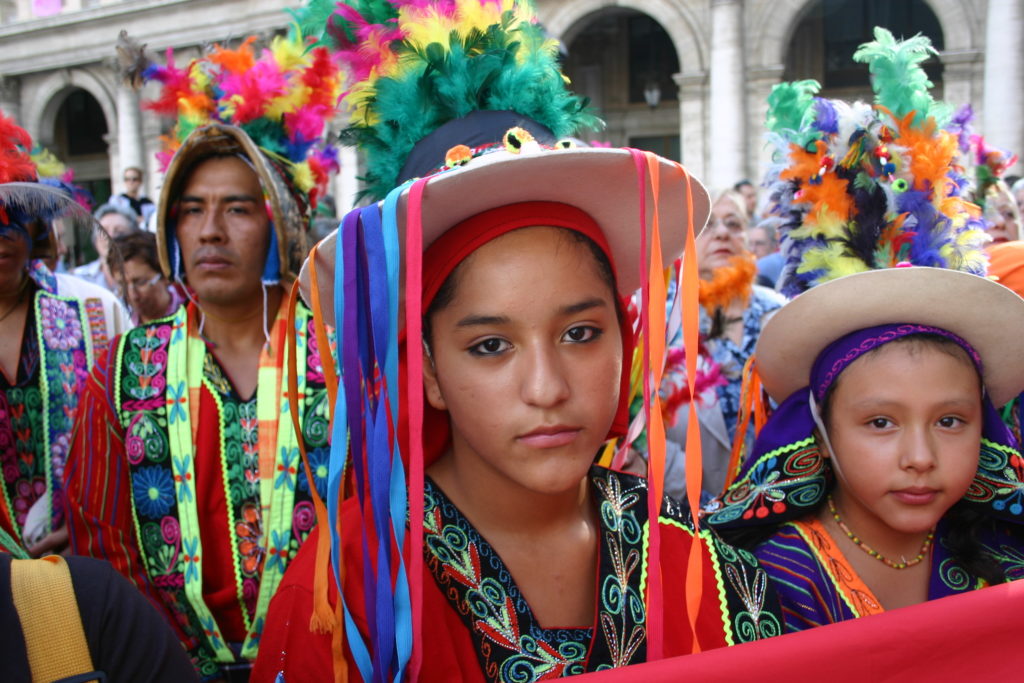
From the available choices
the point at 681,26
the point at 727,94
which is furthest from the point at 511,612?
the point at 681,26

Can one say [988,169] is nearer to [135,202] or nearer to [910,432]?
[910,432]

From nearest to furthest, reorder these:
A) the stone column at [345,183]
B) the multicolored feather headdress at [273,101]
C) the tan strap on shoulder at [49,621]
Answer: the tan strap on shoulder at [49,621] < the multicolored feather headdress at [273,101] < the stone column at [345,183]

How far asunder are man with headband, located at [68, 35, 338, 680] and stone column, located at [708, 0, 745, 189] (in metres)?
13.4

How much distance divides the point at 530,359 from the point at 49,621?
0.82m

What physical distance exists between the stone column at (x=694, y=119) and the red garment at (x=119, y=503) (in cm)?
1442

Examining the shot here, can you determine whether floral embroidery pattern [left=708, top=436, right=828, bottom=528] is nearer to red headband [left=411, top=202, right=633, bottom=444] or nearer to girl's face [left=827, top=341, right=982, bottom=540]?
girl's face [left=827, top=341, right=982, bottom=540]

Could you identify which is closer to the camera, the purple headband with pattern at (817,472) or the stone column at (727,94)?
the purple headband with pattern at (817,472)

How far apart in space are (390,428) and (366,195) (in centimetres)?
73

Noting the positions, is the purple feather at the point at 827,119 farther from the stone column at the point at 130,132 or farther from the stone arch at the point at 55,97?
the stone arch at the point at 55,97

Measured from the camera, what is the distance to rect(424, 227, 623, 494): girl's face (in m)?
1.41

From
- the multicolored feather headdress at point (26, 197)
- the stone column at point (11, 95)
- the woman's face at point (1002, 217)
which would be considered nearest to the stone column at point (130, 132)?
the stone column at point (11, 95)

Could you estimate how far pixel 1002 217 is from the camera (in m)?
4.59

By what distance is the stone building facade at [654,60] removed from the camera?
44.9 feet

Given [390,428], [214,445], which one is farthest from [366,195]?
[214,445]
